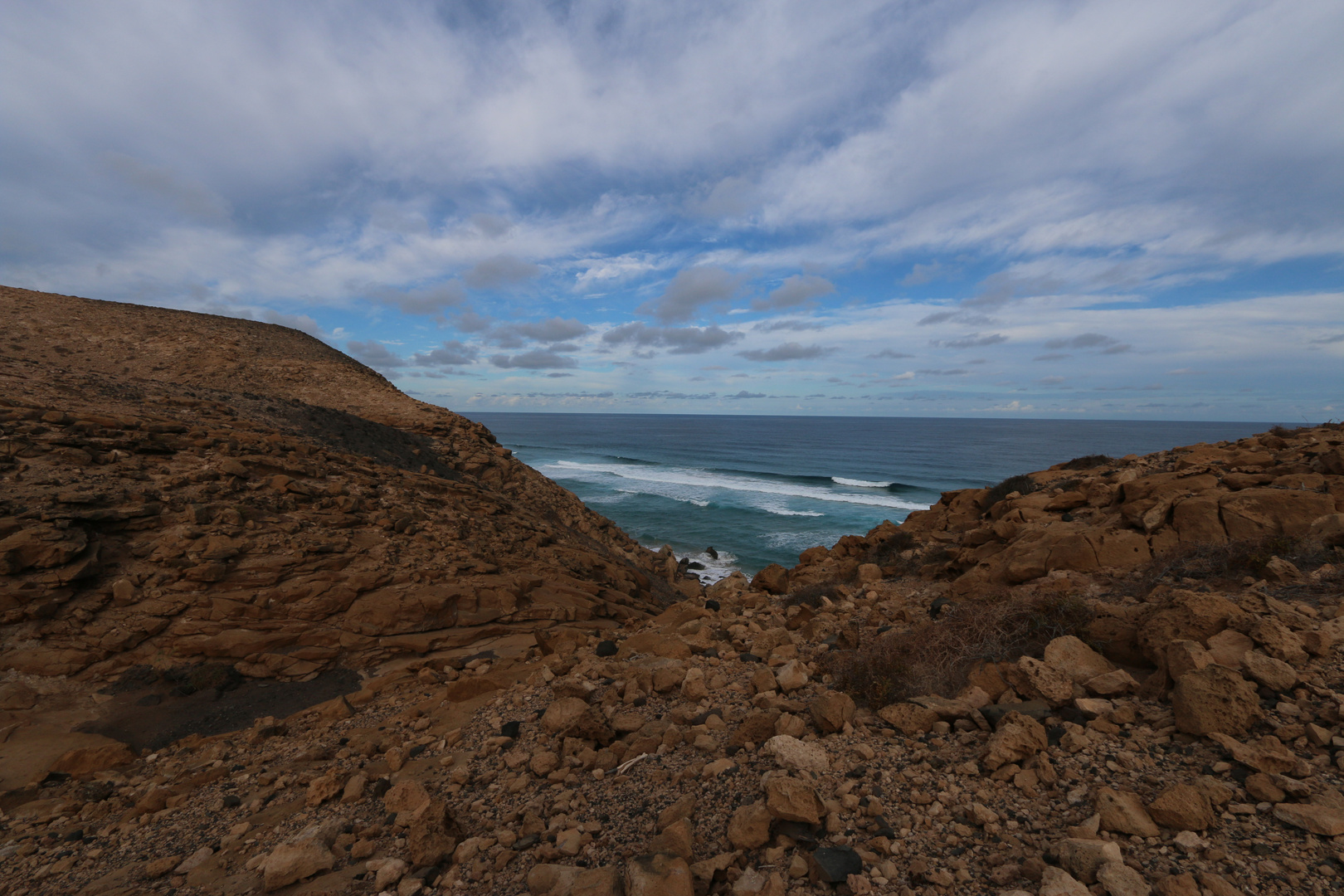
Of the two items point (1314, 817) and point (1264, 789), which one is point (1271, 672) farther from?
point (1314, 817)

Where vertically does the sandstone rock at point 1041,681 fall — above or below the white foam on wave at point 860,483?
above

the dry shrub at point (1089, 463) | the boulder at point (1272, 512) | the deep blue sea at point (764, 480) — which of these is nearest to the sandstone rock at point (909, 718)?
the boulder at point (1272, 512)

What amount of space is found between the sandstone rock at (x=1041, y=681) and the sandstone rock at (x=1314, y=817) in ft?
5.02

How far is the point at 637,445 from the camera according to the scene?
9100cm

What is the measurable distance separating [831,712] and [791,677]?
118 cm

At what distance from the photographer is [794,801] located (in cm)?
337

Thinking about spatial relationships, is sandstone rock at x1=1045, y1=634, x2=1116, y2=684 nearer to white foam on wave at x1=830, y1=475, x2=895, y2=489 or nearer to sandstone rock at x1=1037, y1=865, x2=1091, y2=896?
sandstone rock at x1=1037, y1=865, x2=1091, y2=896

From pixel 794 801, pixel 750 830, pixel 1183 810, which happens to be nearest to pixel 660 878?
pixel 750 830

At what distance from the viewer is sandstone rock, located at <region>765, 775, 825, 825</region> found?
3348 mm

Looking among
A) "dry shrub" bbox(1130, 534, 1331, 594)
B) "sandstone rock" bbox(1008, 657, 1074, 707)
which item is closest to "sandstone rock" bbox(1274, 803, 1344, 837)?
"sandstone rock" bbox(1008, 657, 1074, 707)

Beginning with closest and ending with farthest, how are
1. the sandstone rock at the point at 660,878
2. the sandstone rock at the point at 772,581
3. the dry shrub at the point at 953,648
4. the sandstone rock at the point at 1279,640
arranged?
the sandstone rock at the point at 660,878
the sandstone rock at the point at 1279,640
the dry shrub at the point at 953,648
the sandstone rock at the point at 772,581

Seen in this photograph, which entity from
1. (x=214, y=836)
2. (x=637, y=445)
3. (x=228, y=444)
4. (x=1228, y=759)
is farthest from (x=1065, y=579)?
(x=637, y=445)

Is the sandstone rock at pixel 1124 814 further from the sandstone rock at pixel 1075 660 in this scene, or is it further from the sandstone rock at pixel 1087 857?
the sandstone rock at pixel 1075 660

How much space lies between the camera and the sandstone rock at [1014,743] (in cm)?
366
